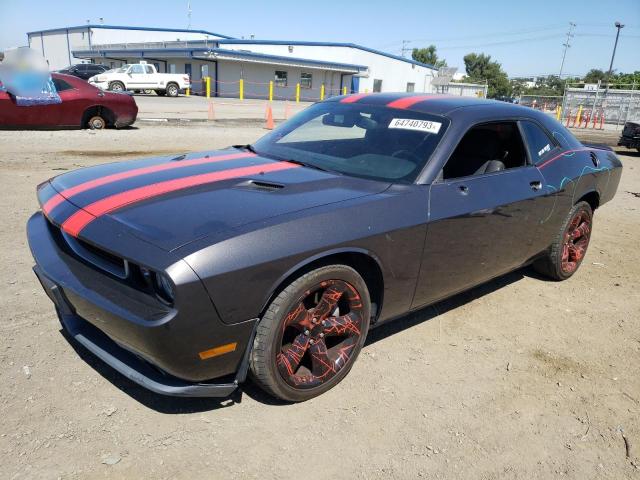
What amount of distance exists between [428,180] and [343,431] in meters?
1.49

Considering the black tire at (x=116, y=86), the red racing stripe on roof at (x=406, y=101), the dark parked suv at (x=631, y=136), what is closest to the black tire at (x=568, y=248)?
the red racing stripe on roof at (x=406, y=101)

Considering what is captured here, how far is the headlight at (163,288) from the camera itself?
2.12 meters

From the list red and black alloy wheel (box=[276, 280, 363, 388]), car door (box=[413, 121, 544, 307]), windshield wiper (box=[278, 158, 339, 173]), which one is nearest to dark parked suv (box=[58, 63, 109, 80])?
windshield wiper (box=[278, 158, 339, 173])

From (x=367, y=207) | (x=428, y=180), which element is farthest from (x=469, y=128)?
(x=367, y=207)

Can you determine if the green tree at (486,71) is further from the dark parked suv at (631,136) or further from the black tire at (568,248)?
the black tire at (568,248)

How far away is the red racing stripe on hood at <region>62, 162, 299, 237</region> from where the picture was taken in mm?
2508

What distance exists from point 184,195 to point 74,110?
10.3 meters

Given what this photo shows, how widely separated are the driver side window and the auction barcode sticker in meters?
0.20

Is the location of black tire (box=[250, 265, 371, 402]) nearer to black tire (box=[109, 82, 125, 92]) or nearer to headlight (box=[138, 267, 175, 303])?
headlight (box=[138, 267, 175, 303])

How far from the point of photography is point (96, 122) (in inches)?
476

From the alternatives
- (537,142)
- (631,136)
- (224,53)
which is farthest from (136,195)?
(224,53)

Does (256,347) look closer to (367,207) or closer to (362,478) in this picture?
(362,478)

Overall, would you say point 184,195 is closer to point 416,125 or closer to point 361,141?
point 361,141

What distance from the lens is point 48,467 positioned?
214 cm
